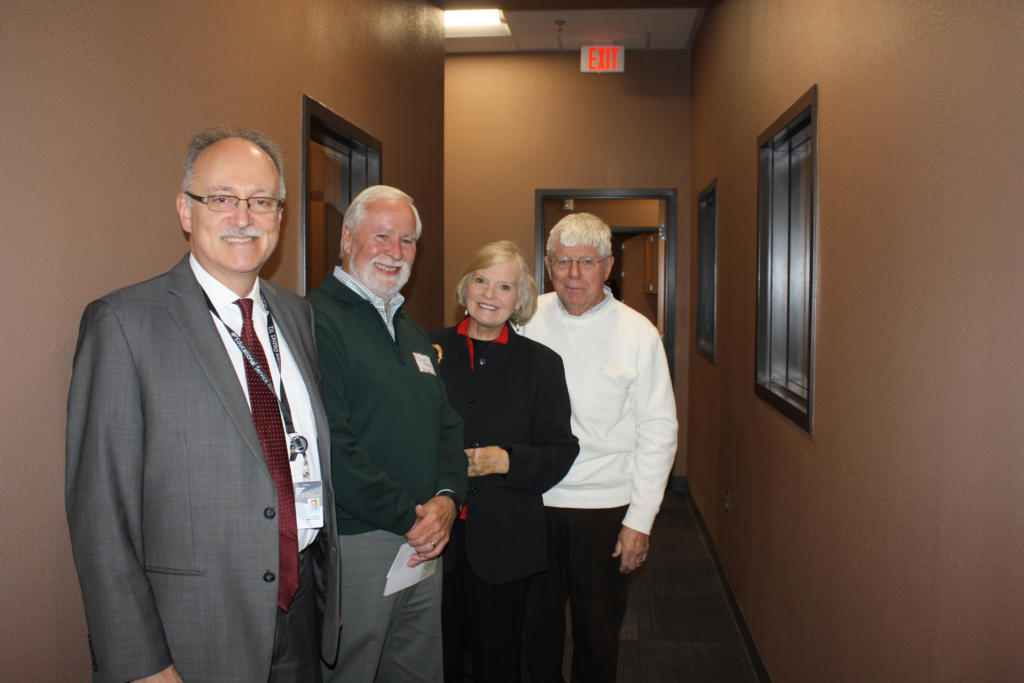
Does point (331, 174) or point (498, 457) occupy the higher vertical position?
point (331, 174)

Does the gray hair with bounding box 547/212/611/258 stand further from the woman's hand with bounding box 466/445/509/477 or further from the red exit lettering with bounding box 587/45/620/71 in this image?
the red exit lettering with bounding box 587/45/620/71

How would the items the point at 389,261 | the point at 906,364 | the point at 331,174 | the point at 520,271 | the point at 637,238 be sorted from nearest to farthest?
1. the point at 906,364
2. the point at 389,261
3. the point at 520,271
4. the point at 331,174
5. the point at 637,238

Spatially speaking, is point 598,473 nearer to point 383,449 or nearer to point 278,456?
point 383,449

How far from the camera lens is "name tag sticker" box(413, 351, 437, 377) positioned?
188 cm

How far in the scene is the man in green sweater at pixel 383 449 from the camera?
5.48 feet

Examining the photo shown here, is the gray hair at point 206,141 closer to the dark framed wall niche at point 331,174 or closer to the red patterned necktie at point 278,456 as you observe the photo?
the red patterned necktie at point 278,456

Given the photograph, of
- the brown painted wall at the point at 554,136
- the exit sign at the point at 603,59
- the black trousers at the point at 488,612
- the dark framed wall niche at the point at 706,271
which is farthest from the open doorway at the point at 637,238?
the black trousers at the point at 488,612

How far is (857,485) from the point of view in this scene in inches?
A: 78.9

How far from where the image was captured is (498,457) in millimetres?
2062

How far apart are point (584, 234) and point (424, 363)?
798 millimetres

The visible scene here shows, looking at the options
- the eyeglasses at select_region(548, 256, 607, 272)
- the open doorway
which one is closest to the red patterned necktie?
the eyeglasses at select_region(548, 256, 607, 272)

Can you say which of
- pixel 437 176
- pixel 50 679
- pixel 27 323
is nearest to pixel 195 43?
pixel 27 323

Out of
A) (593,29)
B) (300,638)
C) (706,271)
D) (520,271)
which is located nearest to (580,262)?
(520,271)

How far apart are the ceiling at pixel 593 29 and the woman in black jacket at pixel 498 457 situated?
3163mm
